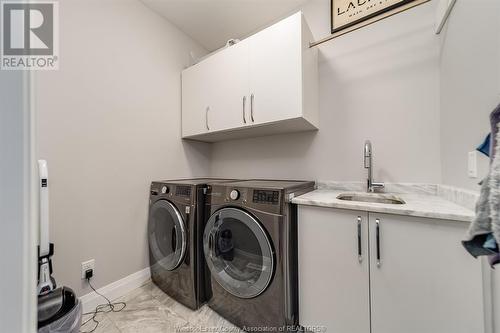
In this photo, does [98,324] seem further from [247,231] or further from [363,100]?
[363,100]

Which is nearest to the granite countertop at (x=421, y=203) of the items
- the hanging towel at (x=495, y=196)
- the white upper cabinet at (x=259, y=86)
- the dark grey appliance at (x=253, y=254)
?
the dark grey appliance at (x=253, y=254)

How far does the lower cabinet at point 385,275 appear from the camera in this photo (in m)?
0.80

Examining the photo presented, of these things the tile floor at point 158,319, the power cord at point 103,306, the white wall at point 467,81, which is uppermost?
the white wall at point 467,81

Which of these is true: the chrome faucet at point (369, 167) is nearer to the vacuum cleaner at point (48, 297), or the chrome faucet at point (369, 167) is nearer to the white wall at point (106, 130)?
the white wall at point (106, 130)

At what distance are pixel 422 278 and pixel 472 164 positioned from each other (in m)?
0.59

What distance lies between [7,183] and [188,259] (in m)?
1.27

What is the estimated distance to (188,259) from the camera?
4.71ft

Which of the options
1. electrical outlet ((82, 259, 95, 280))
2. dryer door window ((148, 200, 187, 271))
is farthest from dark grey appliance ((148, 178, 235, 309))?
electrical outlet ((82, 259, 95, 280))

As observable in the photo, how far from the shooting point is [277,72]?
57.9 inches

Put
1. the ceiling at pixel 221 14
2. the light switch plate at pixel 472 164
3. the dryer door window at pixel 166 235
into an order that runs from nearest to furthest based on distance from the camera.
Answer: the light switch plate at pixel 472 164, the dryer door window at pixel 166 235, the ceiling at pixel 221 14

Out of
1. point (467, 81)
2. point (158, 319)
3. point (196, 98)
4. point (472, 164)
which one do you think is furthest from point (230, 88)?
point (158, 319)

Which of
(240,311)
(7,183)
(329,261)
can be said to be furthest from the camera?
(240,311)

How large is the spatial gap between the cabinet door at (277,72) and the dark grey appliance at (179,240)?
82 cm

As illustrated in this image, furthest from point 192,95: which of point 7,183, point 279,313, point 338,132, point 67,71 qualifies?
point 279,313
